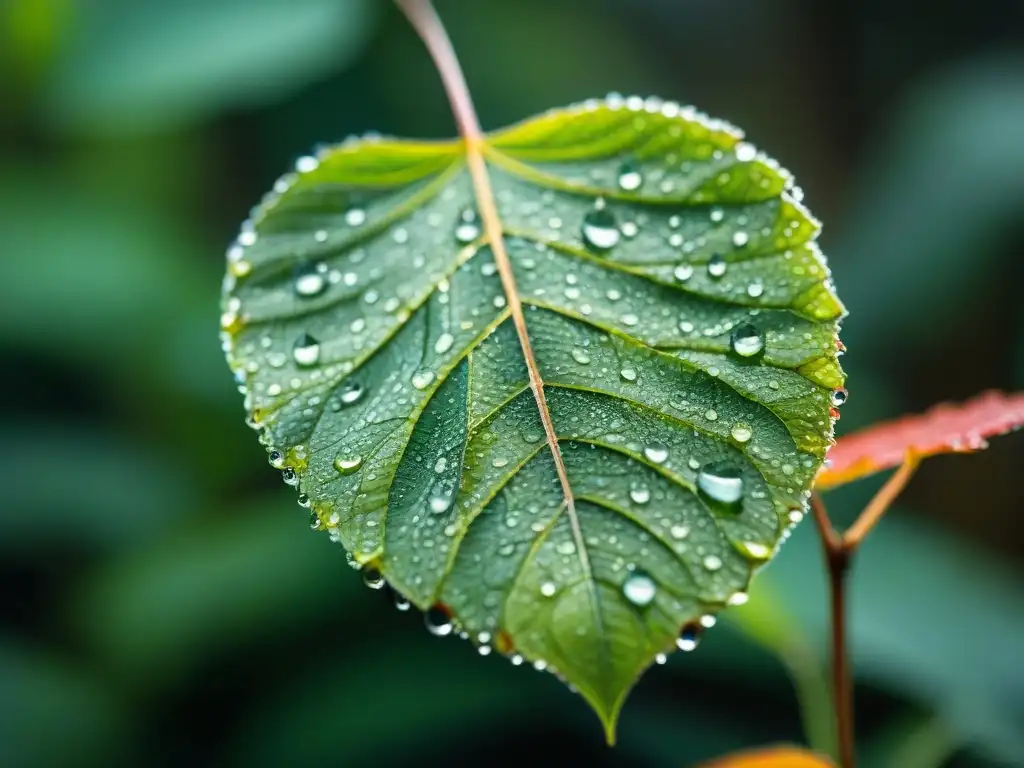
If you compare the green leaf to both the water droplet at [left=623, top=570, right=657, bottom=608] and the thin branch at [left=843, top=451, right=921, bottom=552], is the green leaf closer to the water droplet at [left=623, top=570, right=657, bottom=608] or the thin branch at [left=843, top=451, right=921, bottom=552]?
the water droplet at [left=623, top=570, right=657, bottom=608]

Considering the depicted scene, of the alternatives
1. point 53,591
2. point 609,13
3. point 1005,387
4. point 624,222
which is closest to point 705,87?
point 609,13

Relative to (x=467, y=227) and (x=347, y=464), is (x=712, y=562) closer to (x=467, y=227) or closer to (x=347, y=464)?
(x=347, y=464)

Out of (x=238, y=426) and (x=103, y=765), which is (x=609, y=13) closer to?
(x=238, y=426)

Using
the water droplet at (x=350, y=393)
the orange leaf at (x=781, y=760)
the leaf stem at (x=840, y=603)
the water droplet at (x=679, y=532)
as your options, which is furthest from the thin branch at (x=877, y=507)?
the water droplet at (x=350, y=393)

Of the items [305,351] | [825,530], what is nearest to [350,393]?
[305,351]

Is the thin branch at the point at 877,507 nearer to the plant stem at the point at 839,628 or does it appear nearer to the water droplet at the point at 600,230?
the plant stem at the point at 839,628

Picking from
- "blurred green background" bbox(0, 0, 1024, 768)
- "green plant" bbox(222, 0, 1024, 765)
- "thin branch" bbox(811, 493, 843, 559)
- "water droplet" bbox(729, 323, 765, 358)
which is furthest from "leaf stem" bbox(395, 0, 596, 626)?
"blurred green background" bbox(0, 0, 1024, 768)

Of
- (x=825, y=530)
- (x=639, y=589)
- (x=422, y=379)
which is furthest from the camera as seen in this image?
(x=825, y=530)
